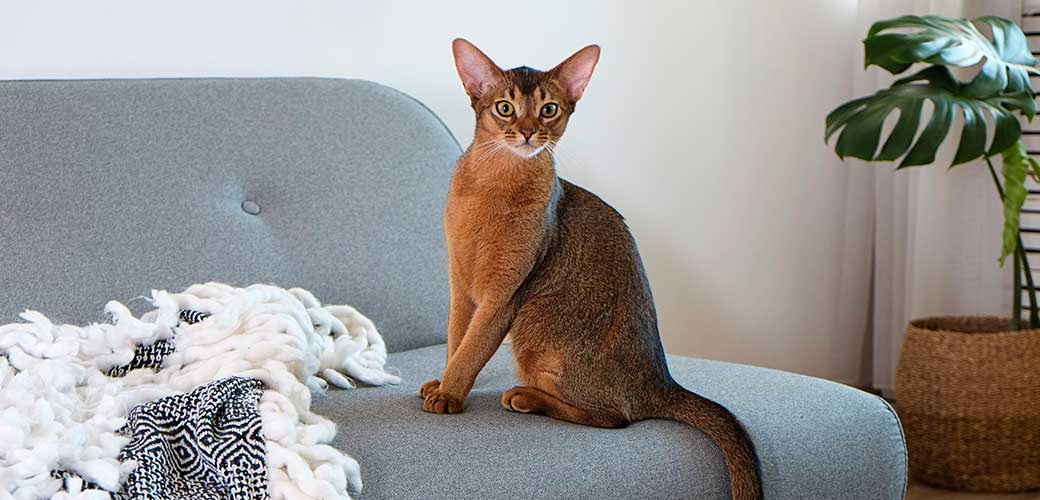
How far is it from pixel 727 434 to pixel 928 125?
4.30 ft

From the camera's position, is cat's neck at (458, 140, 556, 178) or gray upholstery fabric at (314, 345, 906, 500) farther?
cat's neck at (458, 140, 556, 178)

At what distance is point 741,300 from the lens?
115 inches

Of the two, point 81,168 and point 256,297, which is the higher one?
point 81,168

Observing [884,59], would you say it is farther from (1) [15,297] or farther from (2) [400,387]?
(1) [15,297]

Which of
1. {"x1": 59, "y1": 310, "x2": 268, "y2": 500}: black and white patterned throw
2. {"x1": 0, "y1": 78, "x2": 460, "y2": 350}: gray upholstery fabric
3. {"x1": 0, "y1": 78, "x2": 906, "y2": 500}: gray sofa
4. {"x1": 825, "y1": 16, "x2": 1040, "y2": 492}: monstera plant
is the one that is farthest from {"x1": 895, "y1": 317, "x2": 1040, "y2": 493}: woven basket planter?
{"x1": 59, "y1": 310, "x2": 268, "y2": 500}: black and white patterned throw

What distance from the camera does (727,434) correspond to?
1.37 metres

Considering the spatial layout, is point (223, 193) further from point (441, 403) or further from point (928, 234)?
point (928, 234)

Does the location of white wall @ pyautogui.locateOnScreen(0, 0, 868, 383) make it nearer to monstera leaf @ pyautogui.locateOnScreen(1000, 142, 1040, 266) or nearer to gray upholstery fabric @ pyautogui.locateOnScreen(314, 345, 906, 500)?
monstera leaf @ pyautogui.locateOnScreen(1000, 142, 1040, 266)

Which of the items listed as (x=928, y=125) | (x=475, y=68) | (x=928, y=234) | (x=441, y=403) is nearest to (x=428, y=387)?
(x=441, y=403)

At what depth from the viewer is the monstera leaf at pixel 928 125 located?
2398 mm

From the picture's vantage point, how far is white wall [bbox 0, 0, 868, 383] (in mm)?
2002

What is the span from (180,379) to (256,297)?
0.21 m

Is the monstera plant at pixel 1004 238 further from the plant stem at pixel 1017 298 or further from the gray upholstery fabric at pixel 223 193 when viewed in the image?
the gray upholstery fabric at pixel 223 193

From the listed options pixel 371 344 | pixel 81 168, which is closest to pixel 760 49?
pixel 371 344
